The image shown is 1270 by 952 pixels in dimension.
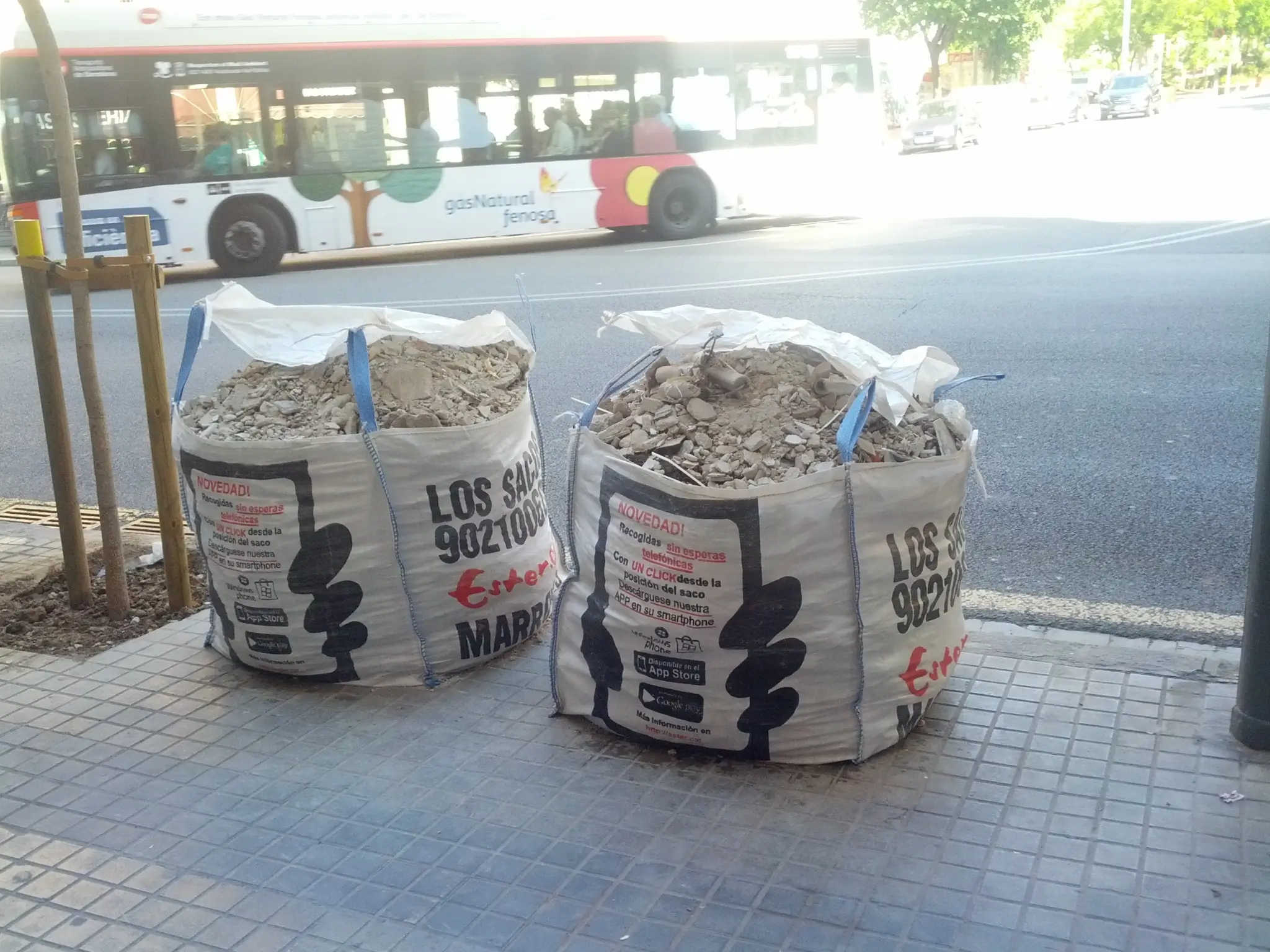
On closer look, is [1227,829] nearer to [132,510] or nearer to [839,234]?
[132,510]

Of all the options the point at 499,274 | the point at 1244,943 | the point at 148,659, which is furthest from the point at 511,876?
the point at 499,274

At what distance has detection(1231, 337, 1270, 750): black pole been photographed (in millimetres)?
3135

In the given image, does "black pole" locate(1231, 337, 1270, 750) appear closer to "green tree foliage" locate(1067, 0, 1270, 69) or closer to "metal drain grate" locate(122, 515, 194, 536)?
"metal drain grate" locate(122, 515, 194, 536)

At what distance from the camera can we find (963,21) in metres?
46.6

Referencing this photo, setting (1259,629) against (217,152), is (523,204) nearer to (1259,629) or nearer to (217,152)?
(217,152)

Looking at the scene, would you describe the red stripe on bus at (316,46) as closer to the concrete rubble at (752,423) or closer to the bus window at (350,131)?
the bus window at (350,131)

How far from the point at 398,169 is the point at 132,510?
10477 millimetres

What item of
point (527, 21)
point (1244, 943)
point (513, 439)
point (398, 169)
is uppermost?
point (527, 21)

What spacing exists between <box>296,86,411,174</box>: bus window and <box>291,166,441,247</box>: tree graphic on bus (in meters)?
0.09

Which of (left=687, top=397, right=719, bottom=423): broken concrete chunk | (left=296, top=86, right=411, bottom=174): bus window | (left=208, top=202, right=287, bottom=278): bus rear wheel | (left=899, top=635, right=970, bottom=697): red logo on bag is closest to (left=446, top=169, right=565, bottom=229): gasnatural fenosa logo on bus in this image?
(left=296, top=86, right=411, bottom=174): bus window

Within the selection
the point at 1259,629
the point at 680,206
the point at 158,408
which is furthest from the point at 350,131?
the point at 1259,629

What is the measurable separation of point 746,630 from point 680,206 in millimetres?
14697

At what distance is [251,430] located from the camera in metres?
3.89

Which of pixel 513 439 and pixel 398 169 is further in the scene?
pixel 398 169
